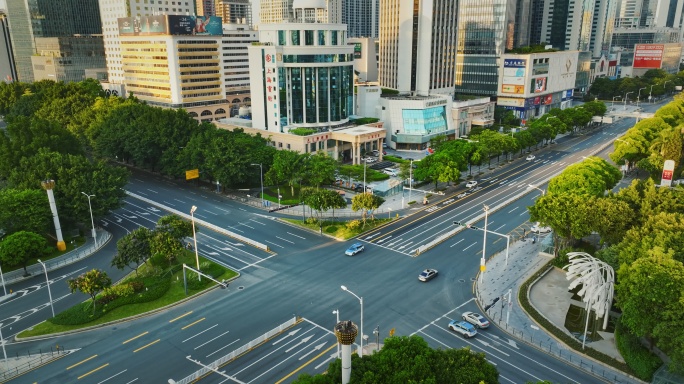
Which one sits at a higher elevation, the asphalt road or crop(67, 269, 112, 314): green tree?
crop(67, 269, 112, 314): green tree

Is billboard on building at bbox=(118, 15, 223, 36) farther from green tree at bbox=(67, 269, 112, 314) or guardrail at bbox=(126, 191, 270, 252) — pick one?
green tree at bbox=(67, 269, 112, 314)

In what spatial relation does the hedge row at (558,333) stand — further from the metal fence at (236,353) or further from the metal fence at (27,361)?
the metal fence at (27,361)

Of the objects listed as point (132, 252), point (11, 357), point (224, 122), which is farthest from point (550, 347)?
point (224, 122)

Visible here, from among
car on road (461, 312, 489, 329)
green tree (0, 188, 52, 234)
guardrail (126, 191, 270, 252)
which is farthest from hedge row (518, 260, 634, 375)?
green tree (0, 188, 52, 234)

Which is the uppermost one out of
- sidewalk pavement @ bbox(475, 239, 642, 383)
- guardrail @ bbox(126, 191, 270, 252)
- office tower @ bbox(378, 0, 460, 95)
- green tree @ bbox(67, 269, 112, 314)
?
office tower @ bbox(378, 0, 460, 95)

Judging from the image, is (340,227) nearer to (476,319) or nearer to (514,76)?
(476,319)
